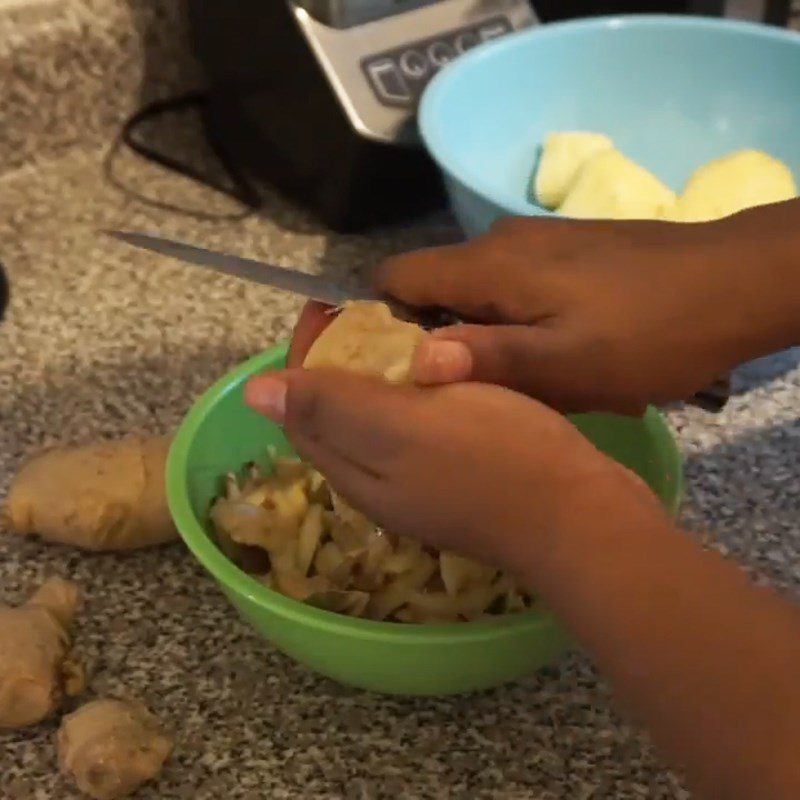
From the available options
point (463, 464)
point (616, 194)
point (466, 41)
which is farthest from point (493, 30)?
point (463, 464)

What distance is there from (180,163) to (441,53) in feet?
0.80

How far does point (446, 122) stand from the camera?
27.8 inches

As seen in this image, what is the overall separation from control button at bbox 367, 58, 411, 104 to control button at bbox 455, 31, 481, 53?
5 cm

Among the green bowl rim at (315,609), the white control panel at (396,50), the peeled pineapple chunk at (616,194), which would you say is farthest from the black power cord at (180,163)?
the green bowl rim at (315,609)

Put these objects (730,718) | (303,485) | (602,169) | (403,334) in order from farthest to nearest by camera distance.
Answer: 1. (602,169)
2. (303,485)
3. (403,334)
4. (730,718)

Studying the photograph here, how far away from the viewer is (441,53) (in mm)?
765

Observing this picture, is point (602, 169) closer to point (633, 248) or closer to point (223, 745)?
point (633, 248)

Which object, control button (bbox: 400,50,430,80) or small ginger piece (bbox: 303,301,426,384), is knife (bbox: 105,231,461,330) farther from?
control button (bbox: 400,50,430,80)

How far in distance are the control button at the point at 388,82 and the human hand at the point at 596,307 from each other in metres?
0.28

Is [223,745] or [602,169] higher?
[602,169]

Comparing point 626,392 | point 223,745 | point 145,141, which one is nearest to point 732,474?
point 626,392

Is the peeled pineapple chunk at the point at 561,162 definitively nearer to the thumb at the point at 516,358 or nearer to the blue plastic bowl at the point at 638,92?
the blue plastic bowl at the point at 638,92

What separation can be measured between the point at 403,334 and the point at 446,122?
0.97 feet

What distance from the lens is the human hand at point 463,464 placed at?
0.37m
